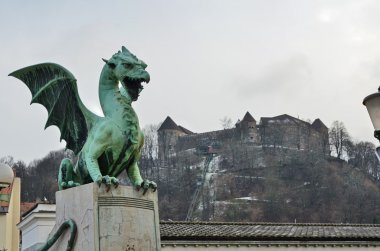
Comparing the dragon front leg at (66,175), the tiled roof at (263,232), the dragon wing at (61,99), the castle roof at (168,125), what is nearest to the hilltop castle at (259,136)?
the castle roof at (168,125)

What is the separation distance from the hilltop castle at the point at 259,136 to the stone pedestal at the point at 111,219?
3884 inches

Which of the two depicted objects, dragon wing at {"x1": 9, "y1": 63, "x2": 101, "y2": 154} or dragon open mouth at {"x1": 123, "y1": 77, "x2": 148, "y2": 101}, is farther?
dragon wing at {"x1": 9, "y1": 63, "x2": 101, "y2": 154}

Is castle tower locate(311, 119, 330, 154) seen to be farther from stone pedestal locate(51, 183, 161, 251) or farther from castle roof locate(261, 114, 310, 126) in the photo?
stone pedestal locate(51, 183, 161, 251)

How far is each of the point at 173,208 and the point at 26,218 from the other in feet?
195

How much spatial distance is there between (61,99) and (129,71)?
990 mm

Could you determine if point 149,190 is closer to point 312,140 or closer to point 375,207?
point 375,207

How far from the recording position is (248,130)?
362ft

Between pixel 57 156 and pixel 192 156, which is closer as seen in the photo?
pixel 57 156

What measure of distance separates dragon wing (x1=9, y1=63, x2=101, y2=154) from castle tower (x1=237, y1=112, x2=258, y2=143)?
103m

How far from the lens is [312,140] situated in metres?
107

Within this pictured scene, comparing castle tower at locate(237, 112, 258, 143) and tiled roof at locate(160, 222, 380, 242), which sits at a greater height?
castle tower at locate(237, 112, 258, 143)

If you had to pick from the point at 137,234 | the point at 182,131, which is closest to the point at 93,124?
the point at 137,234

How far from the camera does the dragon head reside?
6.20 meters

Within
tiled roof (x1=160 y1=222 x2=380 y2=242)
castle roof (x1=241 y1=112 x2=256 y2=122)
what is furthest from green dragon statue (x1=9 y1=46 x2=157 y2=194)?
castle roof (x1=241 y1=112 x2=256 y2=122)
